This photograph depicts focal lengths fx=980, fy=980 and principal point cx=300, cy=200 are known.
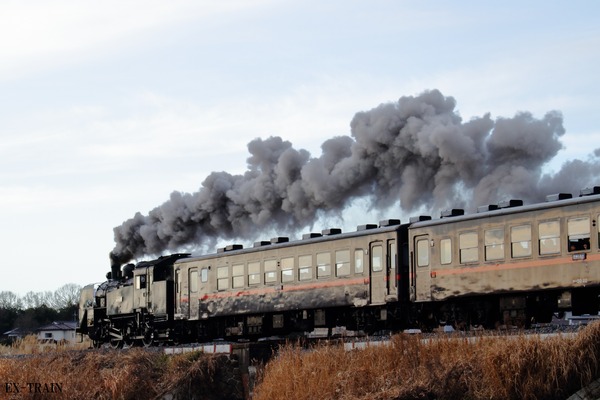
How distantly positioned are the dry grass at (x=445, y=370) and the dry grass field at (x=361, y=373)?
0.06 feet

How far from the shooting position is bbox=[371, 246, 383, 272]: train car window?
88.8 feet

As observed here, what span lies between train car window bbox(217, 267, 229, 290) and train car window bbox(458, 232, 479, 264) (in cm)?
1035

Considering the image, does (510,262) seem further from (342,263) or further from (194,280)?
(194,280)

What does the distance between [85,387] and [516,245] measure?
35.8ft

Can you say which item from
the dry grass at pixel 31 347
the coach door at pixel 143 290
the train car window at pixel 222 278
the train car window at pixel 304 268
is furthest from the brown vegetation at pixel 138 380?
the coach door at pixel 143 290

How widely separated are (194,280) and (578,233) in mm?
16218

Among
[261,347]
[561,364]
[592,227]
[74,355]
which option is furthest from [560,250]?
[74,355]

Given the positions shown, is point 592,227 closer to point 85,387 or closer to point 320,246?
point 320,246

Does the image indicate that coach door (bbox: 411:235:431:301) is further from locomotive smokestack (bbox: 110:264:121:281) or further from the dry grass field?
locomotive smokestack (bbox: 110:264:121:281)

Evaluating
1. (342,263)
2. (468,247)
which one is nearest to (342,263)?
(342,263)

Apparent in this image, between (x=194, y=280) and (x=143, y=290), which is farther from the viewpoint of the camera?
(x=143, y=290)

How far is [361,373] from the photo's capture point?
19.2 metres

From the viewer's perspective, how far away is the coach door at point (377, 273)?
1060 inches

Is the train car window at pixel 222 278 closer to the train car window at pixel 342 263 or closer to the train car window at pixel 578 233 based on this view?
the train car window at pixel 342 263
